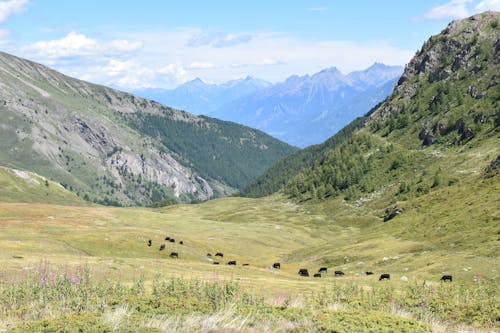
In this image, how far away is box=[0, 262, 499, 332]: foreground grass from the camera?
1691 cm

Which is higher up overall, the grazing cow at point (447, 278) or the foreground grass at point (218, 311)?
the foreground grass at point (218, 311)

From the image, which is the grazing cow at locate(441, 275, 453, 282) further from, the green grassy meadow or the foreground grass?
the foreground grass

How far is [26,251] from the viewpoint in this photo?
57.0 metres

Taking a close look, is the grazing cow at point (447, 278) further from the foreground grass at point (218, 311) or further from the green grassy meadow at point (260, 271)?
the foreground grass at point (218, 311)

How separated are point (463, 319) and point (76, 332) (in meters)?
18.4

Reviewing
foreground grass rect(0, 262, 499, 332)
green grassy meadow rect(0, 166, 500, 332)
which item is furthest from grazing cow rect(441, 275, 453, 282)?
foreground grass rect(0, 262, 499, 332)

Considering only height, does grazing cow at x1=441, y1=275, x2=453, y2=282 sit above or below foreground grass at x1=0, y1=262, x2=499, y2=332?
below

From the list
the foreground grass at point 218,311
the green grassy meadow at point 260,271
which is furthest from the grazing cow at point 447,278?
the foreground grass at point 218,311

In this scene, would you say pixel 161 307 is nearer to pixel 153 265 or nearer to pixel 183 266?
pixel 153 265

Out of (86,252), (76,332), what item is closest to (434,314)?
(76,332)

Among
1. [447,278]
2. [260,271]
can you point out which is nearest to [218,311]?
[447,278]

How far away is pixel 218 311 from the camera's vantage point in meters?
20.1

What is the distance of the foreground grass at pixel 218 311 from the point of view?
1691cm

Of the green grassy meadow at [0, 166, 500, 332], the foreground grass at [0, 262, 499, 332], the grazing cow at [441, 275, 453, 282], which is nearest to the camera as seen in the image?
the foreground grass at [0, 262, 499, 332]
